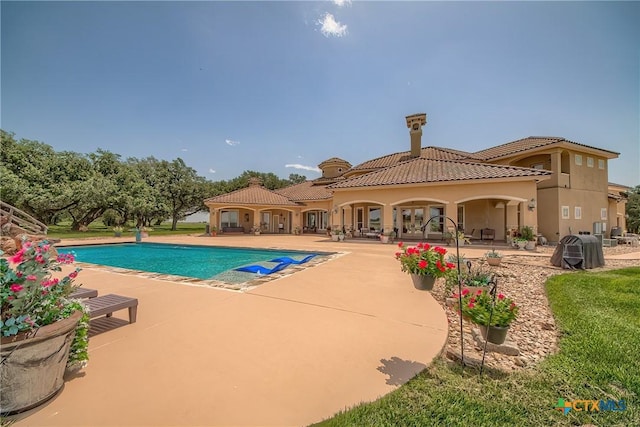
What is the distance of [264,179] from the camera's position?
179ft

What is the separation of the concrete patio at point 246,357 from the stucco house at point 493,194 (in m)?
10.8

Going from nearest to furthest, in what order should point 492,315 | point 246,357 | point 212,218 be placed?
point 492,315, point 246,357, point 212,218

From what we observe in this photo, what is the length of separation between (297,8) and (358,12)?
2.75 m

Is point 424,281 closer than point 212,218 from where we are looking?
Yes

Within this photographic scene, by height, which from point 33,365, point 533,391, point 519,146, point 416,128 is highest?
point 416,128

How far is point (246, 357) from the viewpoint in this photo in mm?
3348

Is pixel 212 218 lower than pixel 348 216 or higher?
lower

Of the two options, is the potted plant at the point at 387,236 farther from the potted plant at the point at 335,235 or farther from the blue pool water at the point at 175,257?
the blue pool water at the point at 175,257

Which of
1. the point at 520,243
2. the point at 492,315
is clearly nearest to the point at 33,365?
the point at 492,315

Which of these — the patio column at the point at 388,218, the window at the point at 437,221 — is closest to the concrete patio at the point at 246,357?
the patio column at the point at 388,218

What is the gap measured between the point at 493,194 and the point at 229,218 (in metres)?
24.4

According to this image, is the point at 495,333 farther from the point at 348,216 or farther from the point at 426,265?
the point at 348,216

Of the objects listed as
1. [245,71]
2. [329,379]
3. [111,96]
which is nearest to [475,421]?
[329,379]

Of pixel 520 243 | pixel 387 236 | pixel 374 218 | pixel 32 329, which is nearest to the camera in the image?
pixel 32 329
